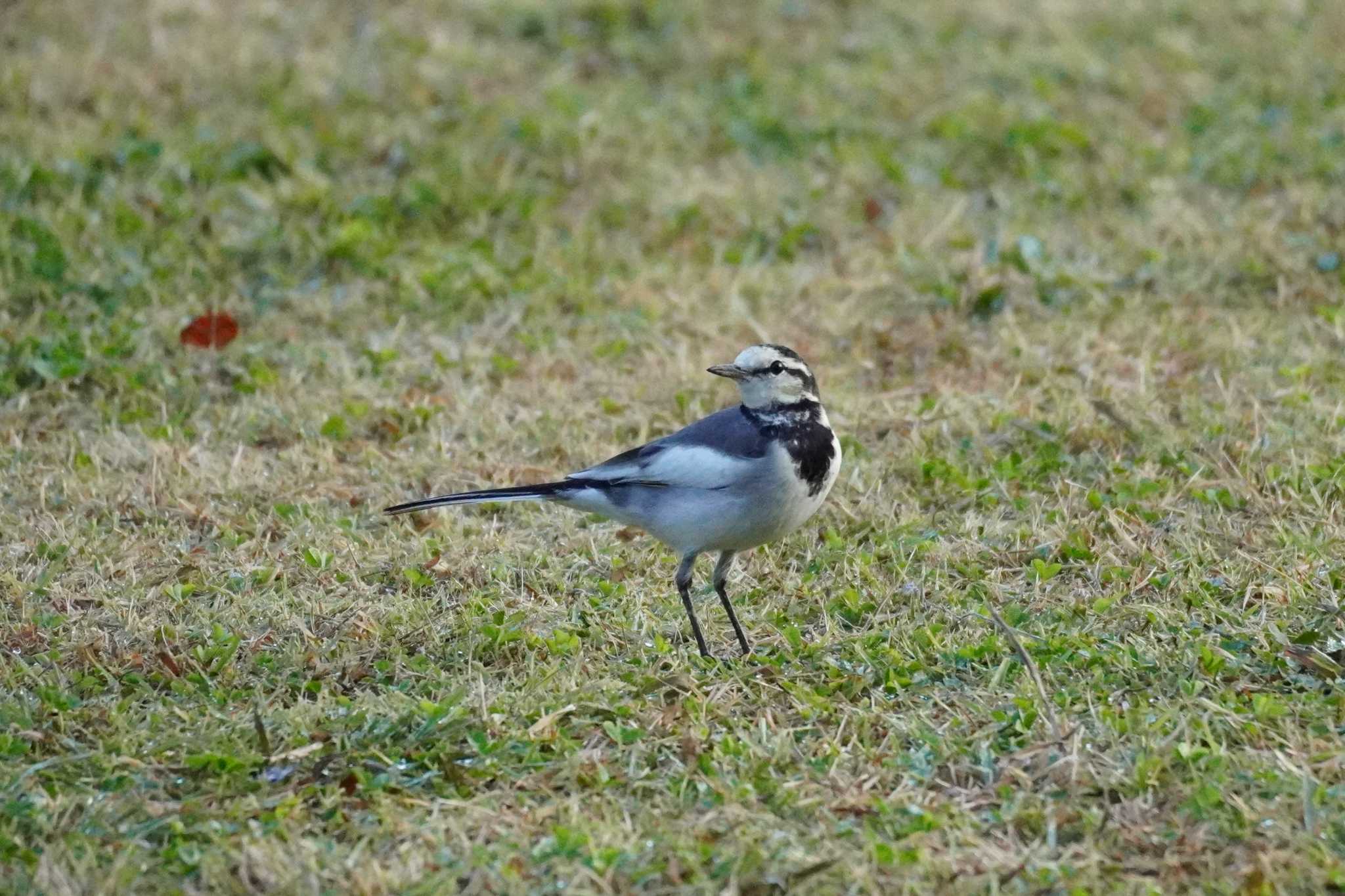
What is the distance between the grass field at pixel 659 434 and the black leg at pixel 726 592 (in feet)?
0.33

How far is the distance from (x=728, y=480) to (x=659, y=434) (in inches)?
69.3

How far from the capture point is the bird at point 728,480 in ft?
16.5

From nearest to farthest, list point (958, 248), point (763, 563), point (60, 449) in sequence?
point (763, 563), point (60, 449), point (958, 248)

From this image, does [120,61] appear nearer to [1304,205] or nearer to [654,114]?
[654,114]

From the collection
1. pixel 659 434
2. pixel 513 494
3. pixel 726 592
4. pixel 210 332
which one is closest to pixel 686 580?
pixel 726 592

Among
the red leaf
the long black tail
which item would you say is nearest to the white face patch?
Answer: the long black tail

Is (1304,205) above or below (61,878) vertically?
above

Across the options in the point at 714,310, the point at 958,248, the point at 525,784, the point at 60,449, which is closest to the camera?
the point at 525,784

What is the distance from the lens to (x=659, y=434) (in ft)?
22.2

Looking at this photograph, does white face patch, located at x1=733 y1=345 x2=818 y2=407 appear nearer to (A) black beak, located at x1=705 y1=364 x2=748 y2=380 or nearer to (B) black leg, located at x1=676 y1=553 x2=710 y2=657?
(A) black beak, located at x1=705 y1=364 x2=748 y2=380

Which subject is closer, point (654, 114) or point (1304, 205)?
point (1304, 205)

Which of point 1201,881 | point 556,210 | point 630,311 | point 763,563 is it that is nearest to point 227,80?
point 556,210

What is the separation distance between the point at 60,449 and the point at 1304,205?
6326 millimetres

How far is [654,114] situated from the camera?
9.77 meters
